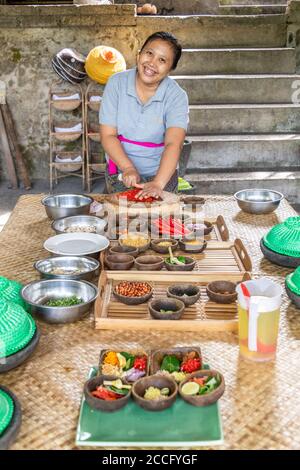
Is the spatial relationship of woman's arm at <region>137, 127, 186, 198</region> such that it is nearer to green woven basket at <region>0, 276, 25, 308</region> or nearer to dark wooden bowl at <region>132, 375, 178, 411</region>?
green woven basket at <region>0, 276, 25, 308</region>

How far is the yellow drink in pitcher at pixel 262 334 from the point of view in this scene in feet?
5.30

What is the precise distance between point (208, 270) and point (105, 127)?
1372 millimetres

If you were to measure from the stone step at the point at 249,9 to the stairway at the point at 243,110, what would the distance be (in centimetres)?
100

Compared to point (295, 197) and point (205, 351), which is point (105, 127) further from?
point (295, 197)

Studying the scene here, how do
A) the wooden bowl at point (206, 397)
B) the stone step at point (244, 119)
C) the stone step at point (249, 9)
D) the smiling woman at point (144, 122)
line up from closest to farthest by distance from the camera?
the wooden bowl at point (206, 397)
the smiling woman at point (144, 122)
the stone step at point (244, 119)
the stone step at point (249, 9)

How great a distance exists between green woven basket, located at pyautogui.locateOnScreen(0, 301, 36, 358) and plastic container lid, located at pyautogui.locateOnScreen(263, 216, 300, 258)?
3.78ft

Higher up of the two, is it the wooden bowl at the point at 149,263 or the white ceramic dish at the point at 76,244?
the white ceramic dish at the point at 76,244

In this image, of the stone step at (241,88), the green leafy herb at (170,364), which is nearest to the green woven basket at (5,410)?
the green leafy herb at (170,364)

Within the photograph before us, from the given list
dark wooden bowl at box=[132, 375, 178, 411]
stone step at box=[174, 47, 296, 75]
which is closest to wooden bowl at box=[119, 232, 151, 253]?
dark wooden bowl at box=[132, 375, 178, 411]

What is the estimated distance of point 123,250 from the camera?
7.92 ft

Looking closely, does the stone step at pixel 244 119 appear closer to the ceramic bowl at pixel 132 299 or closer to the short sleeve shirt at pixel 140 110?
the short sleeve shirt at pixel 140 110

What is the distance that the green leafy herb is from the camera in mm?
1550

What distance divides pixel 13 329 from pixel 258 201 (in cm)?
191

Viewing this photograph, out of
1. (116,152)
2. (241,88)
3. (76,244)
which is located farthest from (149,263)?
(241,88)
